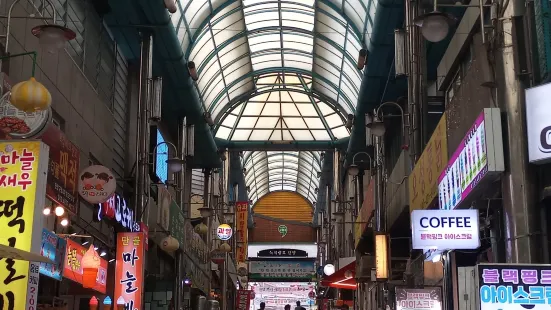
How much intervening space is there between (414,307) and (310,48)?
1521 centimetres

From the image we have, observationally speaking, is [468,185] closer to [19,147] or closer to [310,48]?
[19,147]

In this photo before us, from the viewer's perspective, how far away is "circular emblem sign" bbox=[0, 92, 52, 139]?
895cm

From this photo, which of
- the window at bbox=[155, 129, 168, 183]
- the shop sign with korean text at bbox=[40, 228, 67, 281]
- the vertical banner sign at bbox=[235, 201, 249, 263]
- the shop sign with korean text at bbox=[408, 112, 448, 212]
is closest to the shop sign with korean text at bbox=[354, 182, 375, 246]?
the shop sign with korean text at bbox=[408, 112, 448, 212]

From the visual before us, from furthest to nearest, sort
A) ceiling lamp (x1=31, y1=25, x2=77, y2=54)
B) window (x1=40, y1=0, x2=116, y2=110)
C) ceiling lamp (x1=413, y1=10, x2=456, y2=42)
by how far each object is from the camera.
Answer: window (x1=40, y1=0, x2=116, y2=110) → ceiling lamp (x1=413, y1=10, x2=456, y2=42) → ceiling lamp (x1=31, y1=25, x2=77, y2=54)

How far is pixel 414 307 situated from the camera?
14.4 m

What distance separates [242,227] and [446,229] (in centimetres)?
2984

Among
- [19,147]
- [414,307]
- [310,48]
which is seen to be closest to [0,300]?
[19,147]

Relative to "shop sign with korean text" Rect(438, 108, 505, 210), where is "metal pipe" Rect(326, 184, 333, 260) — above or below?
above

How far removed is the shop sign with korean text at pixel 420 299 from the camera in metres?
14.3

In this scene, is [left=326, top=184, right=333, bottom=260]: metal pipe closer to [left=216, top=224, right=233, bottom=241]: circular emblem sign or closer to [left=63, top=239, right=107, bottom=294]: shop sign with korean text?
[left=216, top=224, right=233, bottom=241]: circular emblem sign

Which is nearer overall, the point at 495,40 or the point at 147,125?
the point at 495,40

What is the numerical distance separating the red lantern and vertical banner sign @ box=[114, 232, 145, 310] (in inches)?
96.8

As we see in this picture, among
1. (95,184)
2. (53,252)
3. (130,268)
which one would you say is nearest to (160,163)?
(130,268)

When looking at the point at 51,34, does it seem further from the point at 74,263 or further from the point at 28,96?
the point at 74,263
